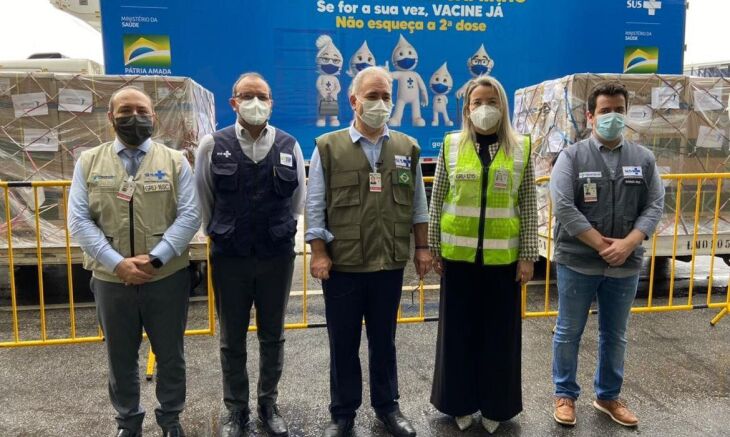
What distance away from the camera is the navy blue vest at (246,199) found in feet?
8.80

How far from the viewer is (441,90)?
7.95 m

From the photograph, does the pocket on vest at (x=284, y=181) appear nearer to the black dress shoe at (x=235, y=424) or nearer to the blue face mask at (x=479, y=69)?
the black dress shoe at (x=235, y=424)

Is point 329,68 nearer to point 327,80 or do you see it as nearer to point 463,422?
point 327,80

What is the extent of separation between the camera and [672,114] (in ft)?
19.0

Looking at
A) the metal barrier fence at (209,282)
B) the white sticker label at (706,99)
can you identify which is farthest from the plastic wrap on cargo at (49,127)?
the white sticker label at (706,99)

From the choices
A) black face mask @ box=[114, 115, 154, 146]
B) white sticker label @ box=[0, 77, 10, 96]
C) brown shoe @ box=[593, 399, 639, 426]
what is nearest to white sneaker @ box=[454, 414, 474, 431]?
brown shoe @ box=[593, 399, 639, 426]

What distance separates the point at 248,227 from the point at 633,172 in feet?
6.62

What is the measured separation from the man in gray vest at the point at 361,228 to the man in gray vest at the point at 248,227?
7.1 inches

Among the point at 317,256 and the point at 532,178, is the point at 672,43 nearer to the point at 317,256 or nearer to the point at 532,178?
the point at 532,178

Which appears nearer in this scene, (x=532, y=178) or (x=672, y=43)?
(x=532, y=178)

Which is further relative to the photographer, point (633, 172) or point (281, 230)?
point (633, 172)

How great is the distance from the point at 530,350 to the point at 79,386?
325 cm

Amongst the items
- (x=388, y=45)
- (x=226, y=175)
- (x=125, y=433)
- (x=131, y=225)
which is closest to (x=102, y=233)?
(x=131, y=225)

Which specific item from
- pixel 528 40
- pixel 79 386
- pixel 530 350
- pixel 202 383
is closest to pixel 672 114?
pixel 528 40
